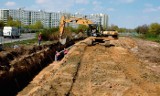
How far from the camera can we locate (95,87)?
16.3 m

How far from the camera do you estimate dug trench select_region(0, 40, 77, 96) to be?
19047 mm

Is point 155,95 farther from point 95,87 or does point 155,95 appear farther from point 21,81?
point 21,81

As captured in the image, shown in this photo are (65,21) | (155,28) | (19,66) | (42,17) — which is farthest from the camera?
(42,17)

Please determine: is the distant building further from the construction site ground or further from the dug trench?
the construction site ground

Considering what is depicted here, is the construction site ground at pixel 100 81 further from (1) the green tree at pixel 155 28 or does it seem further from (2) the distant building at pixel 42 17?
(2) the distant building at pixel 42 17

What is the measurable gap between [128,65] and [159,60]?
623cm

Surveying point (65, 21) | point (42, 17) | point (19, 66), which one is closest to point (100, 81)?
point (19, 66)

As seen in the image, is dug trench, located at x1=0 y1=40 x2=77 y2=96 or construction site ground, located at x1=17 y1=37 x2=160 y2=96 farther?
dug trench, located at x1=0 y1=40 x2=77 y2=96

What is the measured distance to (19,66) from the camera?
72.7ft

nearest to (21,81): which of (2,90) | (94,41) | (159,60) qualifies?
(2,90)

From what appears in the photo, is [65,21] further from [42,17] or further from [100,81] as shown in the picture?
[42,17]

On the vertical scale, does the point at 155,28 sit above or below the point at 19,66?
above

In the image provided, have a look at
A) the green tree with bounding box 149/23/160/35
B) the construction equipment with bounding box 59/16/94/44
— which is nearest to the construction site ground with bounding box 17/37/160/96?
the construction equipment with bounding box 59/16/94/44

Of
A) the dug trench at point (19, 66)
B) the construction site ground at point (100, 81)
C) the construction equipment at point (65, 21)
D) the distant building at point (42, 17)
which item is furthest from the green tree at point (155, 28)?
the construction site ground at point (100, 81)
